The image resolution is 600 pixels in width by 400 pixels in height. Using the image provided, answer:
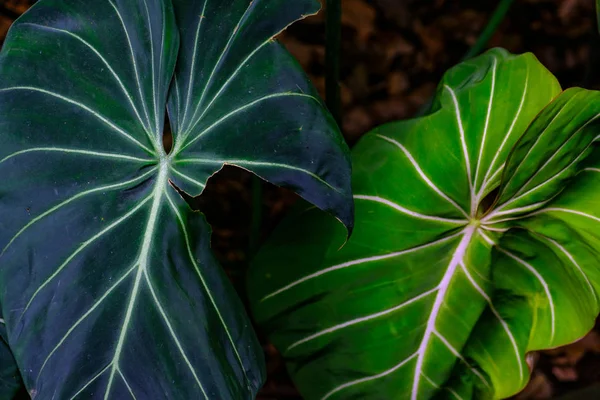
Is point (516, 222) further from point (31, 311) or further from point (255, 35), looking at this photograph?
point (31, 311)

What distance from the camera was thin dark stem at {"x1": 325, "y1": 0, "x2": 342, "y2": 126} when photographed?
98 centimetres

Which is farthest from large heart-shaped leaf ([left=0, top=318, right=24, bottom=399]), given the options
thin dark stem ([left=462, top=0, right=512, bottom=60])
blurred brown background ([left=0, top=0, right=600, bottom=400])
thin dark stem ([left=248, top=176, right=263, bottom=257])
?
thin dark stem ([left=462, top=0, right=512, bottom=60])

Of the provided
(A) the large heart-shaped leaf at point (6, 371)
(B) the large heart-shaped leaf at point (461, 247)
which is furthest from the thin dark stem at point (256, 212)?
(A) the large heart-shaped leaf at point (6, 371)

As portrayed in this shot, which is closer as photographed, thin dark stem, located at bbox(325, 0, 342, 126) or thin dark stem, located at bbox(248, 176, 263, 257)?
thin dark stem, located at bbox(325, 0, 342, 126)

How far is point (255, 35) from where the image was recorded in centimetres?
76

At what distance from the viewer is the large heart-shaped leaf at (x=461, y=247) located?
2.82ft

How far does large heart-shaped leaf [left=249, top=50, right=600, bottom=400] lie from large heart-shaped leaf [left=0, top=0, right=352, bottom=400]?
179 mm

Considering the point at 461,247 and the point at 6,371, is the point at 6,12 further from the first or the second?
the point at 461,247

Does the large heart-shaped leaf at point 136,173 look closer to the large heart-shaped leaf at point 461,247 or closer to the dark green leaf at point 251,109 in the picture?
the dark green leaf at point 251,109

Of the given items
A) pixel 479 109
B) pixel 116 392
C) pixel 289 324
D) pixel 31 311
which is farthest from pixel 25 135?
pixel 479 109

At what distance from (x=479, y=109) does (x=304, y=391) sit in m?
0.50

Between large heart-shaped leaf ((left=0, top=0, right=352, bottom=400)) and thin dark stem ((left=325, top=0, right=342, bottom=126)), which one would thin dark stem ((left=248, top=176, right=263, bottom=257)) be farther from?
large heart-shaped leaf ((left=0, top=0, right=352, bottom=400))

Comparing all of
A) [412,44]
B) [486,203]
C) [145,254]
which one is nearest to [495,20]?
[486,203]

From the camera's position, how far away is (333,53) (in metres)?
1.04
